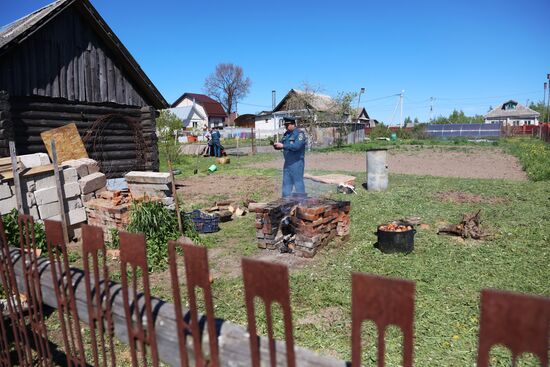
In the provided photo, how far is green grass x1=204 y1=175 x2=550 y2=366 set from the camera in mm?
3639

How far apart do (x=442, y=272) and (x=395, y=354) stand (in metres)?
2.14

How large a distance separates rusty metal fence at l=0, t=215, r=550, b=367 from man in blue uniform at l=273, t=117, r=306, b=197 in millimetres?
6263

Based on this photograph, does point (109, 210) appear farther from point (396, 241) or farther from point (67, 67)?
point (396, 241)

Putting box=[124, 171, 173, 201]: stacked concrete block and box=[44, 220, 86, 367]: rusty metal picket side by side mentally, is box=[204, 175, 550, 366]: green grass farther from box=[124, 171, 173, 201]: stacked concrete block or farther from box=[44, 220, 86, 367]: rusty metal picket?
box=[44, 220, 86, 367]: rusty metal picket

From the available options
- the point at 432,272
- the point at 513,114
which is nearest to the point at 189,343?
the point at 432,272

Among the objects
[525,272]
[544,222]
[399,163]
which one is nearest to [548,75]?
[399,163]

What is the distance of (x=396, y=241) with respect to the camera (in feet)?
18.8

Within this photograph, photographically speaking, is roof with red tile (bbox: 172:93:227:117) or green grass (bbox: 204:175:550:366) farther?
roof with red tile (bbox: 172:93:227:117)

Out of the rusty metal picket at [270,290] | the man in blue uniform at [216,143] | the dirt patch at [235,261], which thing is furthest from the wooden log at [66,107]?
the man in blue uniform at [216,143]

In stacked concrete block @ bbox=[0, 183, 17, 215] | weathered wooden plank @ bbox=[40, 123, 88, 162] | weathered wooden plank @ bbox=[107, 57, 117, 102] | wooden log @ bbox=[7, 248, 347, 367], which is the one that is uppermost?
weathered wooden plank @ bbox=[107, 57, 117, 102]

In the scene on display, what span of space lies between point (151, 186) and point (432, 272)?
5196 mm

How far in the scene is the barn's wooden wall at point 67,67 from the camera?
805 cm

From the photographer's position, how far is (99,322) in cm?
175

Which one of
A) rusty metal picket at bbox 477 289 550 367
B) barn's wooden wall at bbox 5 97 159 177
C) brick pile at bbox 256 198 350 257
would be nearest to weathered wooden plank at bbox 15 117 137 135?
barn's wooden wall at bbox 5 97 159 177
